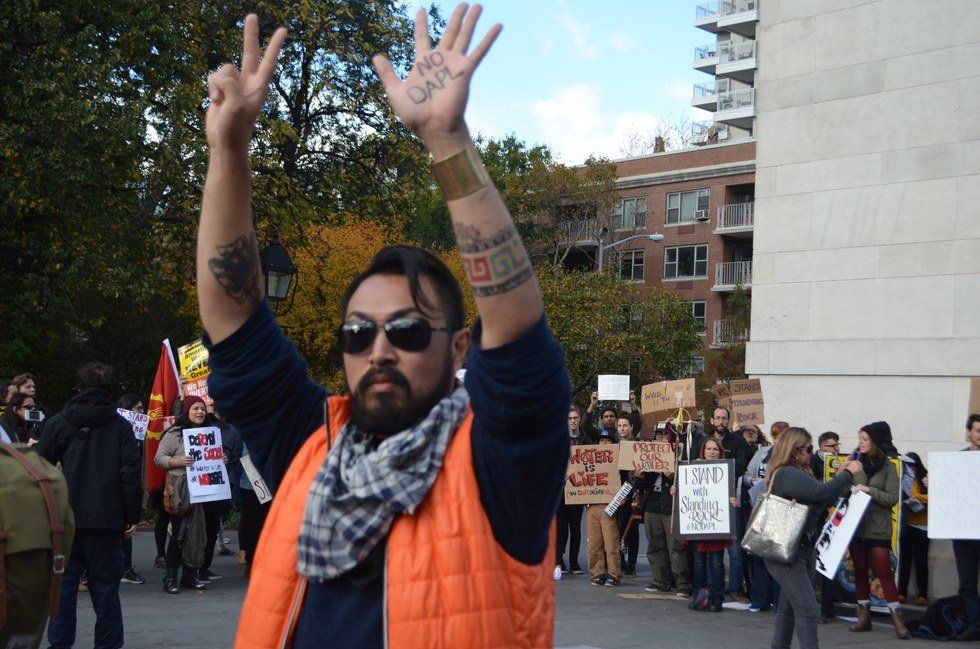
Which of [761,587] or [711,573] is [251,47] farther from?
[761,587]

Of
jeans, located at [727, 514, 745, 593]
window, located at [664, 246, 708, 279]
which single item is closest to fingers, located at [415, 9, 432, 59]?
jeans, located at [727, 514, 745, 593]

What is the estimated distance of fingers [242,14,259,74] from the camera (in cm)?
246

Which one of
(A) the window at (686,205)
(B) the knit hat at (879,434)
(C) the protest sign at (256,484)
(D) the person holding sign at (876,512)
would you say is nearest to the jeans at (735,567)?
(D) the person holding sign at (876,512)

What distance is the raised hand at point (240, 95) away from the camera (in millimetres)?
2453

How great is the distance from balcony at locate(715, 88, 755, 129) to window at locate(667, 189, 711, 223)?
49.8ft

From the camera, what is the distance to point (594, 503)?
43.8 ft

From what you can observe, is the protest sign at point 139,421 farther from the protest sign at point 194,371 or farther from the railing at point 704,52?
the railing at point 704,52

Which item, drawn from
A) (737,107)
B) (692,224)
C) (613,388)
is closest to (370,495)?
(613,388)

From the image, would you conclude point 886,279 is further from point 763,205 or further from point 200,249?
point 200,249

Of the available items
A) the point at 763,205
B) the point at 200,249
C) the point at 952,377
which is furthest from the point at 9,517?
the point at 763,205

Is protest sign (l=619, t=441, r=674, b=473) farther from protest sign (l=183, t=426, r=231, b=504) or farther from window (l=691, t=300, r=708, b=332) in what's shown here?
window (l=691, t=300, r=708, b=332)

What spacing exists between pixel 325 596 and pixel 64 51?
14624 millimetres

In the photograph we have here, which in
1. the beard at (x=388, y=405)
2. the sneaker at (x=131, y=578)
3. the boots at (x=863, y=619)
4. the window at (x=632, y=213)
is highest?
the window at (x=632, y=213)

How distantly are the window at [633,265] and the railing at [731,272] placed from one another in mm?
4725
